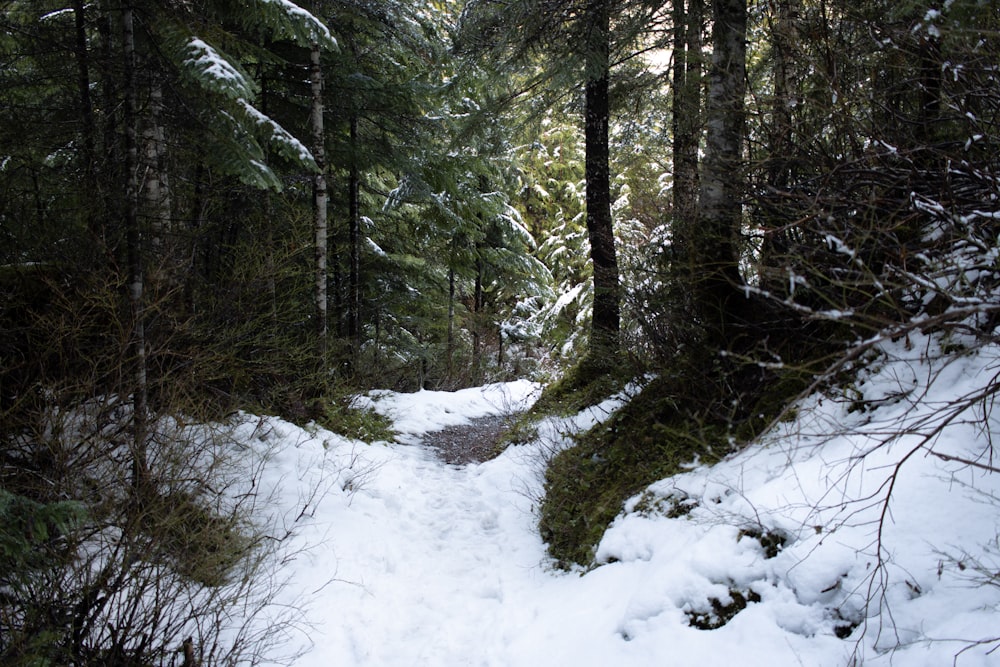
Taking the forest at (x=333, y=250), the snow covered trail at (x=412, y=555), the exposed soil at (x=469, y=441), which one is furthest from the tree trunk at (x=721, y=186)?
the exposed soil at (x=469, y=441)

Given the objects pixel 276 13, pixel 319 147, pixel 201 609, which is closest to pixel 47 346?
pixel 201 609

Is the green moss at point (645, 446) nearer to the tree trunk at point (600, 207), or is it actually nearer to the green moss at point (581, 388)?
the green moss at point (581, 388)

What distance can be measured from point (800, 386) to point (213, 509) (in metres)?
5.58

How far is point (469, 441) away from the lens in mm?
10250

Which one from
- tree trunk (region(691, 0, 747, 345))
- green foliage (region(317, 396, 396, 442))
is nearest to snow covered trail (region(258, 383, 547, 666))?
green foliage (region(317, 396, 396, 442))

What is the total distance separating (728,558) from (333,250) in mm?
8571

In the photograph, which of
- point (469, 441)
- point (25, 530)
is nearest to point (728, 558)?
point (25, 530)

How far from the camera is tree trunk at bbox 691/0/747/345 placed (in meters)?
4.86

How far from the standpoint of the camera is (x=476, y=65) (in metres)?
7.89

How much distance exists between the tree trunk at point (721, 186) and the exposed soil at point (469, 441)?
4.72 meters

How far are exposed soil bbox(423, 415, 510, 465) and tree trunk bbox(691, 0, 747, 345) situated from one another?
4.72 meters

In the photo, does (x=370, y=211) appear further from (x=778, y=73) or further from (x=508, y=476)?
(x=778, y=73)

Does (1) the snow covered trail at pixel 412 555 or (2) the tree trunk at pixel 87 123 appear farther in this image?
(2) the tree trunk at pixel 87 123

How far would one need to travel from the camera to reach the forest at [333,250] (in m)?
3.23
